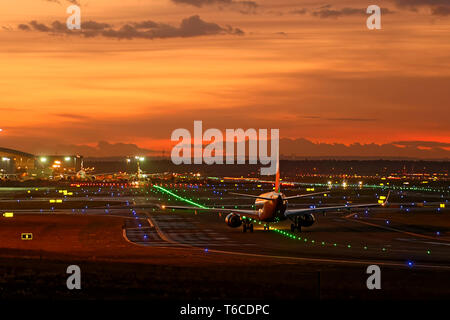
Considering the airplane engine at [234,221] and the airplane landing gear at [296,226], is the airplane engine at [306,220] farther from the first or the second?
the airplane engine at [234,221]

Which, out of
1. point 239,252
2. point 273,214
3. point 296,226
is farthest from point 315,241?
point 239,252

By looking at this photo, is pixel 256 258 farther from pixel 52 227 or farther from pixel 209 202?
pixel 209 202

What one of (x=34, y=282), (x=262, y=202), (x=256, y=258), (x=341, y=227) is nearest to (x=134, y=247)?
(x=256, y=258)

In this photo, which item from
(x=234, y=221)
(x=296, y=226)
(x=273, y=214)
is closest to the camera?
(x=273, y=214)

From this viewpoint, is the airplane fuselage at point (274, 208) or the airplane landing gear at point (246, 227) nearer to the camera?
the airplane fuselage at point (274, 208)

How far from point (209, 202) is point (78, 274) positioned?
89.0 metres

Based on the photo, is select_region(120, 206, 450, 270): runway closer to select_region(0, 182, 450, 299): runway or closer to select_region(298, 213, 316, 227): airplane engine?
select_region(0, 182, 450, 299): runway

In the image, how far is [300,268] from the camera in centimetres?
4075

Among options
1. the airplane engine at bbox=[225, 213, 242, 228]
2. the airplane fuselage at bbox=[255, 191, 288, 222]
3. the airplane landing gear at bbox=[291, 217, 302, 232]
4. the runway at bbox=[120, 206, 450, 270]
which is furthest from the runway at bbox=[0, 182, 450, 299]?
the airplane fuselage at bbox=[255, 191, 288, 222]

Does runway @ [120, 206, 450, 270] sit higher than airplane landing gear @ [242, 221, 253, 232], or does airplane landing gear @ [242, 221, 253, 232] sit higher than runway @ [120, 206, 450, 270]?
airplane landing gear @ [242, 221, 253, 232]

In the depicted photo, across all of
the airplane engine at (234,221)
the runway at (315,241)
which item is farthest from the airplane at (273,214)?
the runway at (315,241)

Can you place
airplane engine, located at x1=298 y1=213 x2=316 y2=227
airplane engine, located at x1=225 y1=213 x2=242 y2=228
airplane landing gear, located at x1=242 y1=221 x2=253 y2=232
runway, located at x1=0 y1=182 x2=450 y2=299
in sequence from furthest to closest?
airplane engine, located at x1=298 y1=213 x2=316 y2=227 < airplane engine, located at x1=225 y1=213 x2=242 y2=228 < airplane landing gear, located at x1=242 y1=221 x2=253 y2=232 < runway, located at x1=0 y1=182 x2=450 y2=299

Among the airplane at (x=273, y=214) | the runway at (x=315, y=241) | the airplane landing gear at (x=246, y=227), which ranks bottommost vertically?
the runway at (x=315, y=241)

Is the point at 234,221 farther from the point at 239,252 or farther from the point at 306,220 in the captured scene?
the point at 239,252
